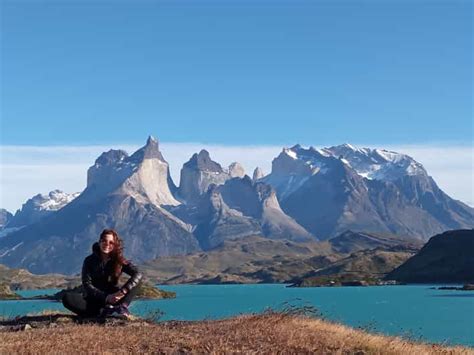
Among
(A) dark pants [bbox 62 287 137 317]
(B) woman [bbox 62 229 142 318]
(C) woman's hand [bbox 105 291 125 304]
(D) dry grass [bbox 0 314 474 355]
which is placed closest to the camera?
(D) dry grass [bbox 0 314 474 355]

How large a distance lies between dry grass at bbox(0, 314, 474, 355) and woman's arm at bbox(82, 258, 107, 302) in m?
0.96

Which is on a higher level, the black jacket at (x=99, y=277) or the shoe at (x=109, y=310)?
the black jacket at (x=99, y=277)

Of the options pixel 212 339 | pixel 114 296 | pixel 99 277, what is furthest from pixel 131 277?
pixel 212 339

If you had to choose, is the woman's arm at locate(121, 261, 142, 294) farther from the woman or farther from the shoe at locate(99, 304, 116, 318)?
the shoe at locate(99, 304, 116, 318)

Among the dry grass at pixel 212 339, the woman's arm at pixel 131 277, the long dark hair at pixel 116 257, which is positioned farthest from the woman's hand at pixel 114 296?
the dry grass at pixel 212 339

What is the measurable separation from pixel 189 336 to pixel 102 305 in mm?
4137

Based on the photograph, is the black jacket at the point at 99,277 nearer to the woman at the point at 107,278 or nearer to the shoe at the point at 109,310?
the woman at the point at 107,278

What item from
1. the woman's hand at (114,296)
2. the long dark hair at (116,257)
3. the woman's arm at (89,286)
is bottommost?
the woman's hand at (114,296)

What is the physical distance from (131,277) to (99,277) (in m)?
0.93

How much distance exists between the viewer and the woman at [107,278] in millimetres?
19797

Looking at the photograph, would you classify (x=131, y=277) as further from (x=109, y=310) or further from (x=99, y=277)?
(x=109, y=310)

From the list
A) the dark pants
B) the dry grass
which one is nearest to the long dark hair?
the dark pants

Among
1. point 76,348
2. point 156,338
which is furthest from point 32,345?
point 156,338

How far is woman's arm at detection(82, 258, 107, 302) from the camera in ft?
65.0
